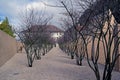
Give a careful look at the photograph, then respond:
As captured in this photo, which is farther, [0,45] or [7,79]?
[0,45]

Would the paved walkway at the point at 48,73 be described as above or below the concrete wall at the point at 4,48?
below

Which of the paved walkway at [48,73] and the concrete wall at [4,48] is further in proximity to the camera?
the concrete wall at [4,48]

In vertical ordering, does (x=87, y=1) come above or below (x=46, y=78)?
A: above

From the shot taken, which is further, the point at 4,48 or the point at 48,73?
the point at 4,48

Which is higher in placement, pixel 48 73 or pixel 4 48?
pixel 4 48

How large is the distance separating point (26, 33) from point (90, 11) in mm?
18404

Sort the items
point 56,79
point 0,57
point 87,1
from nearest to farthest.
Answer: point 87,1, point 56,79, point 0,57

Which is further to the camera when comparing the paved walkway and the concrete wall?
the concrete wall

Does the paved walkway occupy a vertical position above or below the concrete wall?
below

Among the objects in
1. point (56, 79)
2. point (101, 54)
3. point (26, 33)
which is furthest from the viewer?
point (26, 33)

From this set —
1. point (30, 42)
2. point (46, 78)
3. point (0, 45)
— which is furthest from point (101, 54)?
point (46, 78)

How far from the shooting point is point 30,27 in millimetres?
29297

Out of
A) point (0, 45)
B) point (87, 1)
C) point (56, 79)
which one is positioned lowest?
point (56, 79)

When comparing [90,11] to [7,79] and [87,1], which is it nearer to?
[87,1]
